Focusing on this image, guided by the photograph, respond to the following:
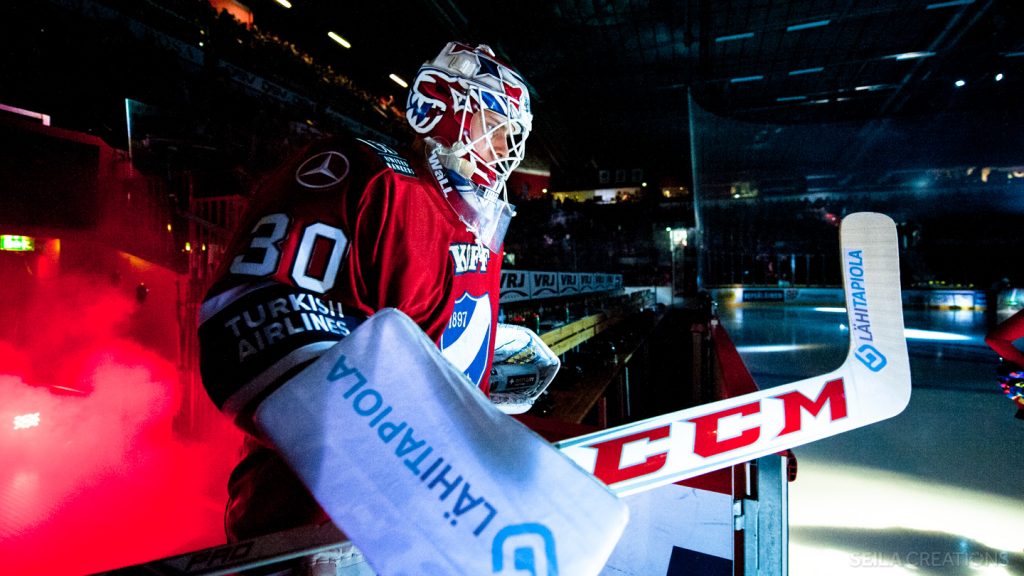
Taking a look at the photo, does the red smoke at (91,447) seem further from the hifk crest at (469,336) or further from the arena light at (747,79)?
the arena light at (747,79)

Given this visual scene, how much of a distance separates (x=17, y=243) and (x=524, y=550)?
20.5 ft

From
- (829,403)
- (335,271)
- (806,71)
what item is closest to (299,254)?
(335,271)

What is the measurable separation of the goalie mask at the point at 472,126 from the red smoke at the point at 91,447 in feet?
9.96

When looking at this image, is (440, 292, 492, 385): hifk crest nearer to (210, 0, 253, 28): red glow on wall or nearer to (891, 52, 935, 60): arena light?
(210, 0, 253, 28): red glow on wall

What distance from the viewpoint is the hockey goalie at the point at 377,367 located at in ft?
1.22

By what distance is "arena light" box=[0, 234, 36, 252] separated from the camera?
4277 mm

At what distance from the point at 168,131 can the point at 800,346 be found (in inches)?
424

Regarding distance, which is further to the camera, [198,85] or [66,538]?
[198,85]

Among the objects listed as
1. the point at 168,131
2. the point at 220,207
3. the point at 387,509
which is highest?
the point at 168,131

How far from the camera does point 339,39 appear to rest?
11.5m

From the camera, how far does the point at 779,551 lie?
115 cm

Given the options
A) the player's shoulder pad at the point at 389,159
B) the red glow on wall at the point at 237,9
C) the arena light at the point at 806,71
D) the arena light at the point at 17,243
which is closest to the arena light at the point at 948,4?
the arena light at the point at 806,71

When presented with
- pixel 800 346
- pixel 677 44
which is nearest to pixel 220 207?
pixel 800 346

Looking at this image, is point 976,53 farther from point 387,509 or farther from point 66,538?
point 66,538
